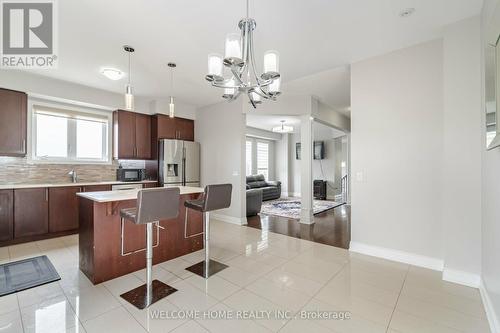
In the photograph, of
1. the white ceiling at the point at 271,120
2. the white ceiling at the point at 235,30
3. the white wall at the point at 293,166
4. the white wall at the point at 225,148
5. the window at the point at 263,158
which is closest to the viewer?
the white ceiling at the point at 235,30

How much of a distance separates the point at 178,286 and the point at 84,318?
80cm

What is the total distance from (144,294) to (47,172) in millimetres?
3763

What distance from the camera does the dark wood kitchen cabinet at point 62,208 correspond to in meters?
3.95

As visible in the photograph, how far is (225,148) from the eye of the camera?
534 centimetres

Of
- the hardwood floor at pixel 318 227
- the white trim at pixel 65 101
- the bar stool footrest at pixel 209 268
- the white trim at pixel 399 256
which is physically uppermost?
the white trim at pixel 65 101

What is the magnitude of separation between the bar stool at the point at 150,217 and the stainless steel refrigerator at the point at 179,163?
118 inches

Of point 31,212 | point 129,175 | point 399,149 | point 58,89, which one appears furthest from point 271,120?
point 31,212

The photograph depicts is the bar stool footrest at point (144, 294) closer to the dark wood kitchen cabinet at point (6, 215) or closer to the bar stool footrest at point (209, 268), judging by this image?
the bar stool footrest at point (209, 268)

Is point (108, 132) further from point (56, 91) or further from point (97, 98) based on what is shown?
point (56, 91)

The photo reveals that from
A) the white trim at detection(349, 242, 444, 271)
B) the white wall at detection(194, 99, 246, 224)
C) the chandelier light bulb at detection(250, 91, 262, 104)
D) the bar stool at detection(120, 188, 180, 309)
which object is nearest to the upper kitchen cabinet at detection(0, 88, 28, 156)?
the bar stool at detection(120, 188, 180, 309)

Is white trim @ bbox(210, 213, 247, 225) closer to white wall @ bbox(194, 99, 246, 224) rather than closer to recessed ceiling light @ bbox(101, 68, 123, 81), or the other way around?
white wall @ bbox(194, 99, 246, 224)

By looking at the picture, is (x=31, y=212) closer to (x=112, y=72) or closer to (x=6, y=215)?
(x=6, y=215)

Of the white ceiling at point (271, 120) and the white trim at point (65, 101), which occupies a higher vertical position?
the white ceiling at point (271, 120)

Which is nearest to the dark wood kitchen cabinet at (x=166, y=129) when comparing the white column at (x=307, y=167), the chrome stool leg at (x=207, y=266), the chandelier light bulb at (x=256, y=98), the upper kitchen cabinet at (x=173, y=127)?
the upper kitchen cabinet at (x=173, y=127)
